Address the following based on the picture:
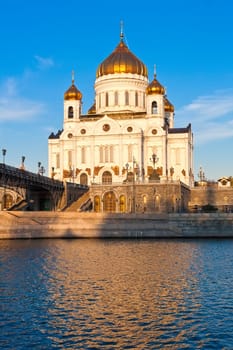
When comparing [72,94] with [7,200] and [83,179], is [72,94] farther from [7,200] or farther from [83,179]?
[7,200]

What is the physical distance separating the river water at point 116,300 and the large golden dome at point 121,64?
168 ft

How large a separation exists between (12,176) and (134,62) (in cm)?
3719

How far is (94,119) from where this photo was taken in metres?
80.7

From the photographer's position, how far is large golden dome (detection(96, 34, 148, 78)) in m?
83.7

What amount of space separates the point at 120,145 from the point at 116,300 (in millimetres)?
56721

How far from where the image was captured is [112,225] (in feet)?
165

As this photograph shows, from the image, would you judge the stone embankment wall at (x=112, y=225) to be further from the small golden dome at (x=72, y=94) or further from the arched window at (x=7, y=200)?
the small golden dome at (x=72, y=94)

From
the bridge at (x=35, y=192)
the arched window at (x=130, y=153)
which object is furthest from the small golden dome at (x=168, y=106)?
the bridge at (x=35, y=192)

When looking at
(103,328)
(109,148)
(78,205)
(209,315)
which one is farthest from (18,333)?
(109,148)

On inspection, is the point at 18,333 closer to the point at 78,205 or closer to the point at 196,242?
the point at 196,242

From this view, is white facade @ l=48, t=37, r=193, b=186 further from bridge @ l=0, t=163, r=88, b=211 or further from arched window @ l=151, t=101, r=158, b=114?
bridge @ l=0, t=163, r=88, b=211

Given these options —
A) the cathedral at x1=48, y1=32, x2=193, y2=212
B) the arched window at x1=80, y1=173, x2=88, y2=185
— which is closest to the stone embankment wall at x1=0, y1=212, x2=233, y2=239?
the cathedral at x1=48, y1=32, x2=193, y2=212

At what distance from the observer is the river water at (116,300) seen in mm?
16219

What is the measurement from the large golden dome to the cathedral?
6.1 inches
